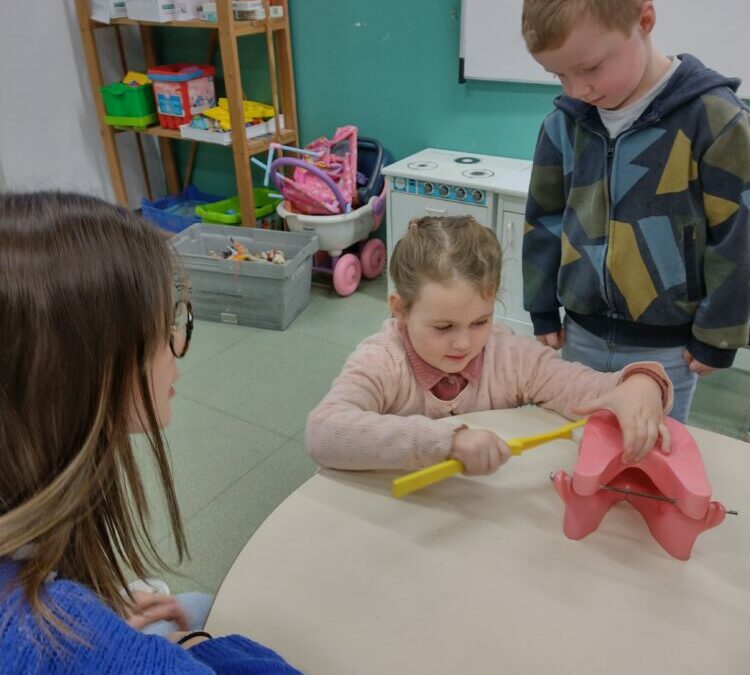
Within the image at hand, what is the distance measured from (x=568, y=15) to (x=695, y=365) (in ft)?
2.01

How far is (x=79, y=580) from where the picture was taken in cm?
59

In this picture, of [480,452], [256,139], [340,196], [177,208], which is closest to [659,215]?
[480,452]

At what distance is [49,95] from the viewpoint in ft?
10.1

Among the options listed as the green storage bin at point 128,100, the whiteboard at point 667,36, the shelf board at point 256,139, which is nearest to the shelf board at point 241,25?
the green storage bin at point 128,100

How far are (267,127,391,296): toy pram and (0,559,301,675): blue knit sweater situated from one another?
7.27ft

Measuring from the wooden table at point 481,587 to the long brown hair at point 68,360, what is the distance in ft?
0.71

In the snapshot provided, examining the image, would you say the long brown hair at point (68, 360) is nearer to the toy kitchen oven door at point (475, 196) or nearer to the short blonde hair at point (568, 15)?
the short blonde hair at point (568, 15)

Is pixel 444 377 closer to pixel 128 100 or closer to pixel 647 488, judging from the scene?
pixel 647 488

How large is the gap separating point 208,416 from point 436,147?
4.67 feet

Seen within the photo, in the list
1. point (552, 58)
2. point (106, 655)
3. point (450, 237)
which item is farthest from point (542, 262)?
point (106, 655)

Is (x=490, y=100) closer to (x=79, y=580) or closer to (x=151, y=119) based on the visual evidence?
(x=151, y=119)

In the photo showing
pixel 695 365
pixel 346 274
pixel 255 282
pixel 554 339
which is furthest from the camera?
pixel 346 274

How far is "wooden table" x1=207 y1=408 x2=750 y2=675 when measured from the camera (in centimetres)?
63

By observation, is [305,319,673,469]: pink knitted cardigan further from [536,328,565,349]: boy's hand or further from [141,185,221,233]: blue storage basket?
[141,185,221,233]: blue storage basket
